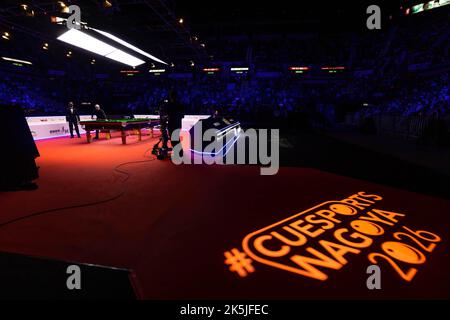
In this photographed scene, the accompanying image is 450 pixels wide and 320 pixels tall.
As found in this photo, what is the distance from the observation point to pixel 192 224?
2.89 metres

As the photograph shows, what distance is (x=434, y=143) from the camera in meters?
8.52

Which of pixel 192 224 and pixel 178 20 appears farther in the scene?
pixel 178 20

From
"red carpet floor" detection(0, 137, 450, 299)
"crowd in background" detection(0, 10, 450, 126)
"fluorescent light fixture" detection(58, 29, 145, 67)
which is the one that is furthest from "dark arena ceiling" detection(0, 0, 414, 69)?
"red carpet floor" detection(0, 137, 450, 299)

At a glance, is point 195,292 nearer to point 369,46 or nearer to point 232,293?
point 232,293

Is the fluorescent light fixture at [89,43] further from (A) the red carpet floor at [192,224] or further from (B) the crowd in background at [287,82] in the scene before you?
(B) the crowd in background at [287,82]

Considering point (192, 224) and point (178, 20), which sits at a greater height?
point (178, 20)

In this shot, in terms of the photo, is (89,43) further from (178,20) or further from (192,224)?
(192,224)

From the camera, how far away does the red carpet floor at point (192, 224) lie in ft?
6.21

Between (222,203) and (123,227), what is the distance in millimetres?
1405

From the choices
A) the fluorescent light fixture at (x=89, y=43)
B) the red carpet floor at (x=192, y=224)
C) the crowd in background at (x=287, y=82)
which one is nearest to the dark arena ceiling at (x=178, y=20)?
the fluorescent light fixture at (x=89, y=43)

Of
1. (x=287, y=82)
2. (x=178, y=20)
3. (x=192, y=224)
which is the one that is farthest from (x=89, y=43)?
(x=287, y=82)

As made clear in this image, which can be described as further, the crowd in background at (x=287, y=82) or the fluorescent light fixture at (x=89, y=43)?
the crowd in background at (x=287, y=82)

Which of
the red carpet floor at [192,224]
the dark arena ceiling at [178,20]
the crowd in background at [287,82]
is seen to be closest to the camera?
the red carpet floor at [192,224]

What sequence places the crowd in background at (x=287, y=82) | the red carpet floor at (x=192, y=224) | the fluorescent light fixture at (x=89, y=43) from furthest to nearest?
1. the crowd in background at (x=287, y=82)
2. the fluorescent light fixture at (x=89, y=43)
3. the red carpet floor at (x=192, y=224)
